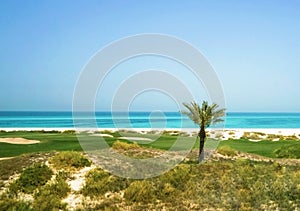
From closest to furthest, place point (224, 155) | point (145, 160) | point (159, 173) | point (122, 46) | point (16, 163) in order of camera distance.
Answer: point (122, 46), point (159, 173), point (16, 163), point (145, 160), point (224, 155)

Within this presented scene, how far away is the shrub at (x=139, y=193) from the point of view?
1472 centimetres

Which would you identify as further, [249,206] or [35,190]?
[35,190]

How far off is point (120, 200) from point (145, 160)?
7928mm

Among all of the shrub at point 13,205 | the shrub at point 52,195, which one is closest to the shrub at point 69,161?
the shrub at point 52,195

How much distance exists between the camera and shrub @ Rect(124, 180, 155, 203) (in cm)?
1472

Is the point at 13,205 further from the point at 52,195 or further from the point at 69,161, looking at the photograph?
the point at 69,161

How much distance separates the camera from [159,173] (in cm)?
1906

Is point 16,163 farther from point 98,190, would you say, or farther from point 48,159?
point 98,190

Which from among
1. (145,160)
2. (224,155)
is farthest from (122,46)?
(224,155)

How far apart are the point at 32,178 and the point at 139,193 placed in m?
5.56

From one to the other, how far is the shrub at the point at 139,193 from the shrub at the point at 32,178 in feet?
14.2

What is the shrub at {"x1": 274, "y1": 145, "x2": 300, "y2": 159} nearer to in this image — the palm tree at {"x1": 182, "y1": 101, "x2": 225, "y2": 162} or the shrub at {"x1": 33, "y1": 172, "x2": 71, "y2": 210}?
the palm tree at {"x1": 182, "y1": 101, "x2": 225, "y2": 162}

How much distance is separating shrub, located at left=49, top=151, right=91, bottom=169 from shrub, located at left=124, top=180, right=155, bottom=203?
5308 millimetres

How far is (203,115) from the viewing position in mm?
22125
